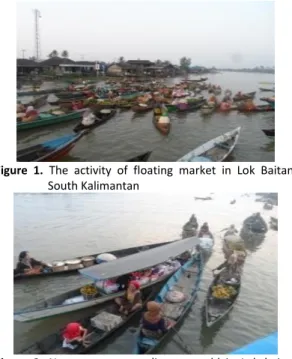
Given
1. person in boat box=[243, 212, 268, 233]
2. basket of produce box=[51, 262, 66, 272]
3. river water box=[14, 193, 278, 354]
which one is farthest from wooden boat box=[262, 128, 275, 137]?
basket of produce box=[51, 262, 66, 272]

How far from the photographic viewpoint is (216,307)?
2.21 m

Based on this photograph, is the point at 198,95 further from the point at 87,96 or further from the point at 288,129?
the point at 288,129

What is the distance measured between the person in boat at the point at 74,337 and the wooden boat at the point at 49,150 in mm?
755

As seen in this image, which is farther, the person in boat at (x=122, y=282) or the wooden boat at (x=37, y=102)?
the person in boat at (x=122, y=282)

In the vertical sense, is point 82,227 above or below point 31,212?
below

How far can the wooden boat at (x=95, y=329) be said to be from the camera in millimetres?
1714

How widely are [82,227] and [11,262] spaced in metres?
0.95

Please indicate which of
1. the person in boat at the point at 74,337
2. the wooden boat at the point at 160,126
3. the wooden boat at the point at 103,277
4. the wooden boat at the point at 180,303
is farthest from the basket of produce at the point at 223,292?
the wooden boat at the point at 160,126

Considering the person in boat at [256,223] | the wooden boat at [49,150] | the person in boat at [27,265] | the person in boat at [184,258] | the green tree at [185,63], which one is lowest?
the person in boat at [184,258]

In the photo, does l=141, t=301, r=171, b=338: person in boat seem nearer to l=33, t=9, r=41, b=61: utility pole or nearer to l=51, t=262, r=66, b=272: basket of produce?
l=51, t=262, r=66, b=272: basket of produce

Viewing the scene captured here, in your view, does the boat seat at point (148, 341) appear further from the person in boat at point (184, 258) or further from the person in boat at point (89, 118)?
the person in boat at point (89, 118)

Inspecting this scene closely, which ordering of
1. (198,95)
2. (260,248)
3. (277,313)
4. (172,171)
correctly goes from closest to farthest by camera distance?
(172,171) → (277,313) → (260,248) → (198,95)

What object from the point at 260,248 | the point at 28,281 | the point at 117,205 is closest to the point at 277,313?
the point at 260,248

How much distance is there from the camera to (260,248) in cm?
229
